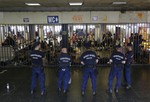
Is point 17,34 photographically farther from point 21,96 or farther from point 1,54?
point 21,96

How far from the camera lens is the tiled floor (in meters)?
7.21

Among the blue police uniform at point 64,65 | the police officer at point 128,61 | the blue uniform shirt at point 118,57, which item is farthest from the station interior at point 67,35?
the blue uniform shirt at point 118,57

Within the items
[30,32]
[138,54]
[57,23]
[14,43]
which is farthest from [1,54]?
[138,54]

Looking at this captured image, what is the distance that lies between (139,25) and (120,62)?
20.5 feet

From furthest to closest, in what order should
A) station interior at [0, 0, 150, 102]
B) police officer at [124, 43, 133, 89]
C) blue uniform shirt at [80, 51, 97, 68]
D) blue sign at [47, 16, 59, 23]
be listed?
blue sign at [47, 16, 59, 23], station interior at [0, 0, 150, 102], police officer at [124, 43, 133, 89], blue uniform shirt at [80, 51, 97, 68]

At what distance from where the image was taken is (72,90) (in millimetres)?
8117

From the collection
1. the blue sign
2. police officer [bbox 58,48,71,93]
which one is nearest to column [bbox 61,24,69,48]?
the blue sign

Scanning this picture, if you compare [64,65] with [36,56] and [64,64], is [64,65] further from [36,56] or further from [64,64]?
[36,56]

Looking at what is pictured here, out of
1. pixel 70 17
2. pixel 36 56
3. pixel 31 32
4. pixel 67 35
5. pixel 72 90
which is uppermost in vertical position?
pixel 70 17

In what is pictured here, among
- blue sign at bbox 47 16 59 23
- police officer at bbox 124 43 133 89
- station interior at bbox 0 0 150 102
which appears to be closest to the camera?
police officer at bbox 124 43 133 89

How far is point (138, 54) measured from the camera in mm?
12727

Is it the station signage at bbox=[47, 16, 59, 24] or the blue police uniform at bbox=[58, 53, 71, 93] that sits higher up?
the station signage at bbox=[47, 16, 59, 24]

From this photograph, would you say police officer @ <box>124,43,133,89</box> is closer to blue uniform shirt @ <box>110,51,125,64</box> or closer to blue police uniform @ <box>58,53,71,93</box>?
blue uniform shirt @ <box>110,51,125,64</box>

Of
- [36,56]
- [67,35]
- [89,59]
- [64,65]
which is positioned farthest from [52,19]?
[89,59]
